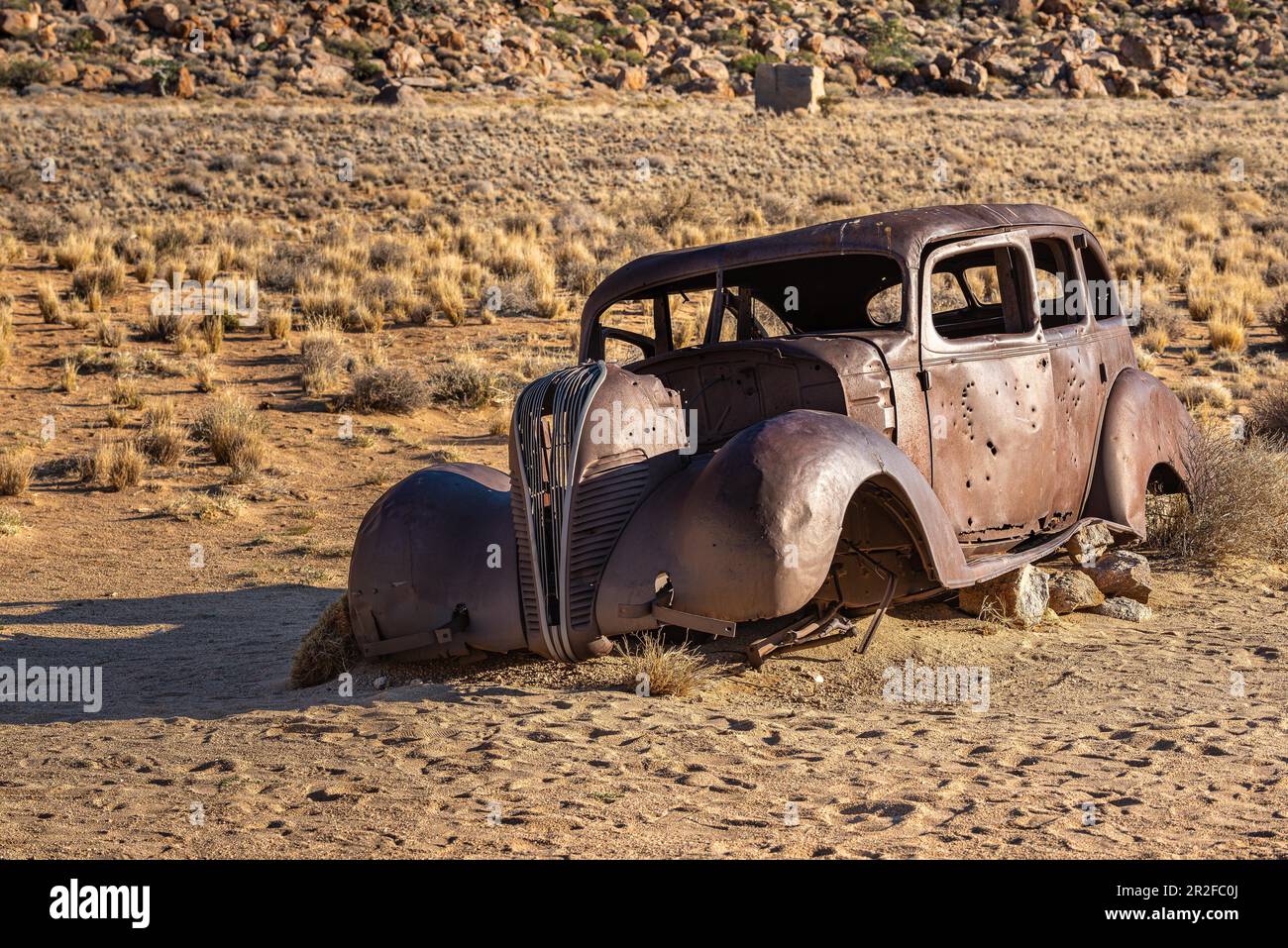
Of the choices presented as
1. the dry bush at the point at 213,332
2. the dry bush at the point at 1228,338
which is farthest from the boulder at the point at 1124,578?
the dry bush at the point at 213,332

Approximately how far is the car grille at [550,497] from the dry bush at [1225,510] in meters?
5.02

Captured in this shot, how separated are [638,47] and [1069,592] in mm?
64940

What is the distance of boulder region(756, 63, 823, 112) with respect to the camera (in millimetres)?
51531

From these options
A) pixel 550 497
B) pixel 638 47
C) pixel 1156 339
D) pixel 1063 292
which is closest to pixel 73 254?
pixel 1156 339

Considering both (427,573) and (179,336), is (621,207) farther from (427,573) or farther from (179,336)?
(427,573)

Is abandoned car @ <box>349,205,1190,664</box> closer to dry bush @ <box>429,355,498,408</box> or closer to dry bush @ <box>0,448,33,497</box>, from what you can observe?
dry bush @ <box>0,448,33,497</box>

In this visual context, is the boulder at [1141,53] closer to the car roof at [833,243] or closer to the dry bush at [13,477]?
the dry bush at [13,477]

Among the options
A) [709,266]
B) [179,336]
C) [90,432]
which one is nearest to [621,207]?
[179,336]

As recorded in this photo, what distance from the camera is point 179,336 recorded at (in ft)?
60.6

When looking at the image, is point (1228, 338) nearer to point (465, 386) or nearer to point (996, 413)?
point (465, 386)

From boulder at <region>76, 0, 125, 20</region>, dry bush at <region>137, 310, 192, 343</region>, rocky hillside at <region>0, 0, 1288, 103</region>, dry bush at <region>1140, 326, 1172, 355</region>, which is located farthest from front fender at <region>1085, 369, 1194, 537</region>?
boulder at <region>76, 0, 125, 20</region>

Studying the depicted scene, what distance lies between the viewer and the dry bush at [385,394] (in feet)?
52.9

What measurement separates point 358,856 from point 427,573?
2.51m

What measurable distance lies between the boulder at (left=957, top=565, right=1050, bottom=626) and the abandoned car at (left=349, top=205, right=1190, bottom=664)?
0.69ft
